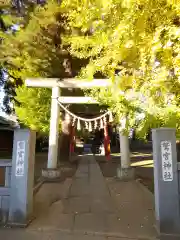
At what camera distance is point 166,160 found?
4.53 metres

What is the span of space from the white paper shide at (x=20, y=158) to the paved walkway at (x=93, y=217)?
1.05 m

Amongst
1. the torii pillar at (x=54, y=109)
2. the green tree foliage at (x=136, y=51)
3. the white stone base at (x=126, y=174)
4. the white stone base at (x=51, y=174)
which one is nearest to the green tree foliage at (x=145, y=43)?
the green tree foliage at (x=136, y=51)

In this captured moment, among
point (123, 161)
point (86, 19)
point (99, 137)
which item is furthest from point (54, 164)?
point (99, 137)

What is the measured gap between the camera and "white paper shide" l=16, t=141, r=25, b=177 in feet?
16.0

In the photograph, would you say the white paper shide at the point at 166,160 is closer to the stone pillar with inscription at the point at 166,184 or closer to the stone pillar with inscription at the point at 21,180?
the stone pillar with inscription at the point at 166,184

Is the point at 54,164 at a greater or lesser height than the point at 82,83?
lesser

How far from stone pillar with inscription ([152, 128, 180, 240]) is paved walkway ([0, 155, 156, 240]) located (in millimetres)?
323

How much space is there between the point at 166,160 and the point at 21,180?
2885mm

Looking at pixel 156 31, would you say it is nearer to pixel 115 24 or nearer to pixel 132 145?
pixel 115 24

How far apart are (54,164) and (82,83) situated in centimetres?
355

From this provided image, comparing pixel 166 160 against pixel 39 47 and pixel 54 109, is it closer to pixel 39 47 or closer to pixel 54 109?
pixel 54 109

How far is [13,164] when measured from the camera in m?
4.93

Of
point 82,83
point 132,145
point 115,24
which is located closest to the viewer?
point 115,24

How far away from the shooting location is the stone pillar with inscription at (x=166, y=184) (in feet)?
14.2
